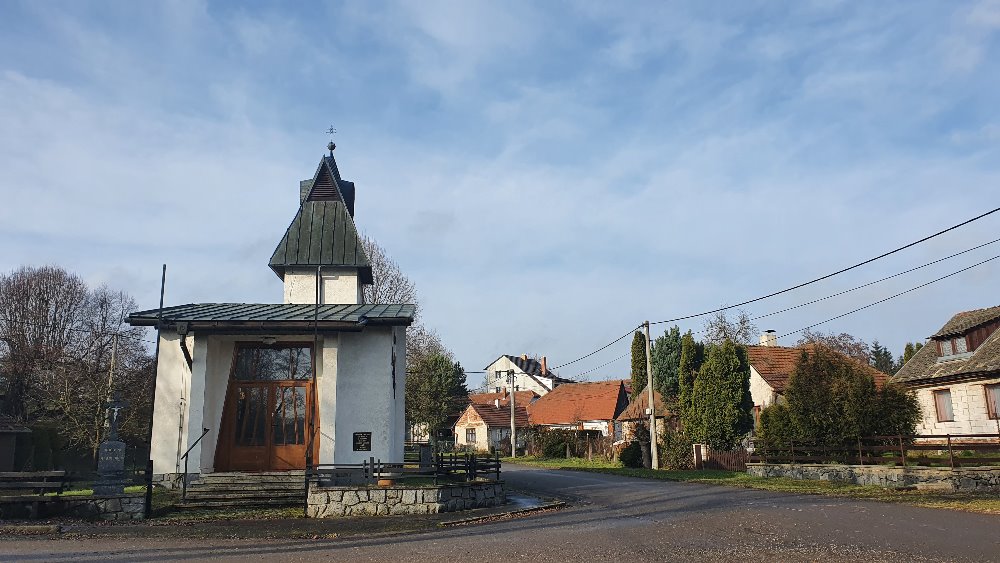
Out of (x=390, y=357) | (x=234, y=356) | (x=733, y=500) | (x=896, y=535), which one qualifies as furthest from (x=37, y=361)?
(x=896, y=535)

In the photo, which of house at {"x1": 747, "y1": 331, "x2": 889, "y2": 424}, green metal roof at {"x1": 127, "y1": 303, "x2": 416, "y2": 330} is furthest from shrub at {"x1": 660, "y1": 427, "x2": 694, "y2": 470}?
green metal roof at {"x1": 127, "y1": 303, "x2": 416, "y2": 330}

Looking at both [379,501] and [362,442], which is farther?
[362,442]

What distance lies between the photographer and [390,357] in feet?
59.9

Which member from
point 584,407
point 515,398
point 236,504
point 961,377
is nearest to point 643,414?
point 961,377

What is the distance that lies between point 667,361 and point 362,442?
89.3ft

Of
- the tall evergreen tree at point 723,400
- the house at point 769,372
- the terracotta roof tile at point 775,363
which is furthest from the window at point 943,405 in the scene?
the tall evergreen tree at point 723,400

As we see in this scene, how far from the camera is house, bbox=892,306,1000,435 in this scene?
1067 inches

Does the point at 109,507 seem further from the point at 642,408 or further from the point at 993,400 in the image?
the point at 642,408

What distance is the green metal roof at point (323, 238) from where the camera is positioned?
23.4 metres

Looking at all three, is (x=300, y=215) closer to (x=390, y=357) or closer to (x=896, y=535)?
(x=390, y=357)

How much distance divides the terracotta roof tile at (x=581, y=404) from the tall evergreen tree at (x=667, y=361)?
14.6 m

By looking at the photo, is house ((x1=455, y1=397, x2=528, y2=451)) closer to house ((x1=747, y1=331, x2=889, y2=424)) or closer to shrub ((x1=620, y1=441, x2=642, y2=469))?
house ((x1=747, y1=331, x2=889, y2=424))

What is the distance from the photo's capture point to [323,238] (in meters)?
23.9

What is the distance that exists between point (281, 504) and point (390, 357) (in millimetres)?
4531
